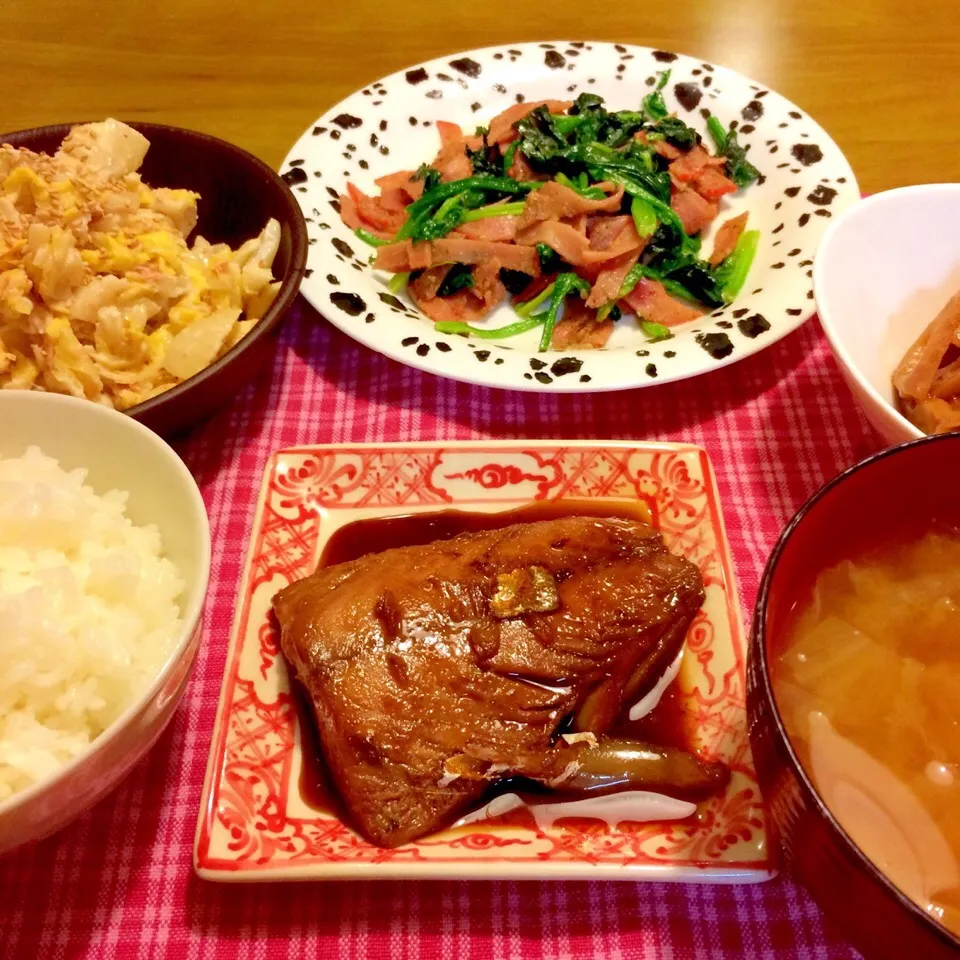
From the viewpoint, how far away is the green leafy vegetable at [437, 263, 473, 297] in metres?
2.42

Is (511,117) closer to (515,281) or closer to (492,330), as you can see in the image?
(515,281)

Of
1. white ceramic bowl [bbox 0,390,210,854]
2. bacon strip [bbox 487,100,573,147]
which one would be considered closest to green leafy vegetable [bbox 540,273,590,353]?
bacon strip [bbox 487,100,573,147]

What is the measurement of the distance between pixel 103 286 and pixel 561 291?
120cm

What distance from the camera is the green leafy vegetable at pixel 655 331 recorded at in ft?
7.28

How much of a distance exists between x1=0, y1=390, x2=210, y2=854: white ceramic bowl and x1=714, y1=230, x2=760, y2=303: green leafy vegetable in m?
1.63

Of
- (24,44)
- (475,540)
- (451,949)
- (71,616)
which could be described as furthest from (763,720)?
(24,44)

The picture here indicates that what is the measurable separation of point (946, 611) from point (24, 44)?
393 cm

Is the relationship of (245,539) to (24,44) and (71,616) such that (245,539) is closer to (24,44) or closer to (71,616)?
(71,616)

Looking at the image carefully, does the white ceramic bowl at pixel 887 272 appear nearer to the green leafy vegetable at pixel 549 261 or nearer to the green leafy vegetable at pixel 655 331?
the green leafy vegetable at pixel 655 331

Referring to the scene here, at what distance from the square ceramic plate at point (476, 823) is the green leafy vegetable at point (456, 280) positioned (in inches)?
29.6

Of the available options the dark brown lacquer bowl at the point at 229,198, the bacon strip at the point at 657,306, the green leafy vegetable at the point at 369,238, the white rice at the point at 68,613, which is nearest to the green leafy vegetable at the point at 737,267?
the bacon strip at the point at 657,306

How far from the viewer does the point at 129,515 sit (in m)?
1.53

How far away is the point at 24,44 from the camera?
3.36m

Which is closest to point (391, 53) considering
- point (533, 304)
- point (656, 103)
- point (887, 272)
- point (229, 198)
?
point (656, 103)
